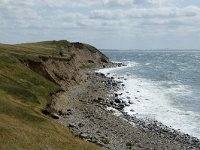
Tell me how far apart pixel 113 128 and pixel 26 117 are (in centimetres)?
1579

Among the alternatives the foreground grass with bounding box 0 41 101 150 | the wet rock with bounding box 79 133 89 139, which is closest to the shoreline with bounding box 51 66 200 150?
the wet rock with bounding box 79 133 89 139

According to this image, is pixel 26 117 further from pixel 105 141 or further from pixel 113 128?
pixel 113 128

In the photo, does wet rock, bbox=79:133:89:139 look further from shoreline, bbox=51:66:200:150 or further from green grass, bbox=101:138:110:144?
green grass, bbox=101:138:110:144

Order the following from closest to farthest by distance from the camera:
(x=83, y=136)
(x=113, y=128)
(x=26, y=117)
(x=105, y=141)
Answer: (x=26, y=117) < (x=105, y=141) < (x=83, y=136) < (x=113, y=128)

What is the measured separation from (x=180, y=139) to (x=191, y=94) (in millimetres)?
42992

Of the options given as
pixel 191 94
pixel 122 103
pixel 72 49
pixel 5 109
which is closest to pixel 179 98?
pixel 191 94

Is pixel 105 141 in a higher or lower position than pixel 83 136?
lower

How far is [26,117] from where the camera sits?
43219mm

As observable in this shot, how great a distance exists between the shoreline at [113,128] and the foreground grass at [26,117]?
4.00m

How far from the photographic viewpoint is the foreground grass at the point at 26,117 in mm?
32906

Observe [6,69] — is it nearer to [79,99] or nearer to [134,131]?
[79,99]

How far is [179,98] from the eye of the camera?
289 feet

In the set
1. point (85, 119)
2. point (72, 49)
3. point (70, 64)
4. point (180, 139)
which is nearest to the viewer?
point (180, 139)

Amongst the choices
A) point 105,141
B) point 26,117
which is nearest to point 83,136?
point 105,141
